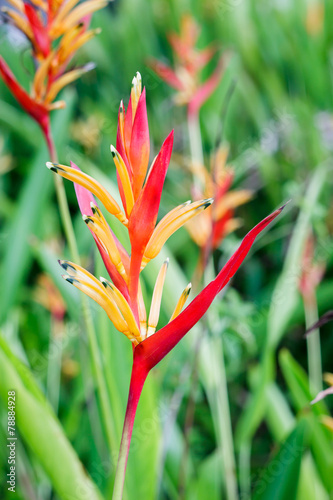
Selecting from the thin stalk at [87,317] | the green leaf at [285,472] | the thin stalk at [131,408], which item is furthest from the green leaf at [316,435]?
the thin stalk at [131,408]

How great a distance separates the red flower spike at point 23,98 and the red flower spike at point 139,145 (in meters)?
0.16

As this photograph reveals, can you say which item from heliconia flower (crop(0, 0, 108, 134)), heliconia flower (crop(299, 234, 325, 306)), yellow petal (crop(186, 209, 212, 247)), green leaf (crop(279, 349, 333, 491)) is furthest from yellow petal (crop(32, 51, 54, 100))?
heliconia flower (crop(299, 234, 325, 306))

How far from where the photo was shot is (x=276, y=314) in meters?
0.66

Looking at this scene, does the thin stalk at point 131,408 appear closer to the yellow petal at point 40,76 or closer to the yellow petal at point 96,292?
the yellow petal at point 96,292

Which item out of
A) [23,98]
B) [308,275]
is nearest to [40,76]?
[23,98]

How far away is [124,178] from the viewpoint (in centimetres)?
24

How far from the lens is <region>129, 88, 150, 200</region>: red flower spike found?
0.24m

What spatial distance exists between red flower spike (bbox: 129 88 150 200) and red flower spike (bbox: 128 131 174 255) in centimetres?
1

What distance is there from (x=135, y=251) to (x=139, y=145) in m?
0.05

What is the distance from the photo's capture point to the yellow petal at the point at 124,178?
239 mm

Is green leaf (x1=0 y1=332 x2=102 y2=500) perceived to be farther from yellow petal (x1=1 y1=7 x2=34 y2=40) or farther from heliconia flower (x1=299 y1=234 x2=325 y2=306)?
heliconia flower (x1=299 y1=234 x2=325 y2=306)

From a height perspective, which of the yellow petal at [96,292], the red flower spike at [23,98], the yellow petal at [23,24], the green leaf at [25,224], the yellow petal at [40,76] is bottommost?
the yellow petal at [96,292]

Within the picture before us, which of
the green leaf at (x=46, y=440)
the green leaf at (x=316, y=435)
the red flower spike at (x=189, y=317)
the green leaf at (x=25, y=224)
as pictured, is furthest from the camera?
the green leaf at (x=25, y=224)

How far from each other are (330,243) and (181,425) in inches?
16.2
